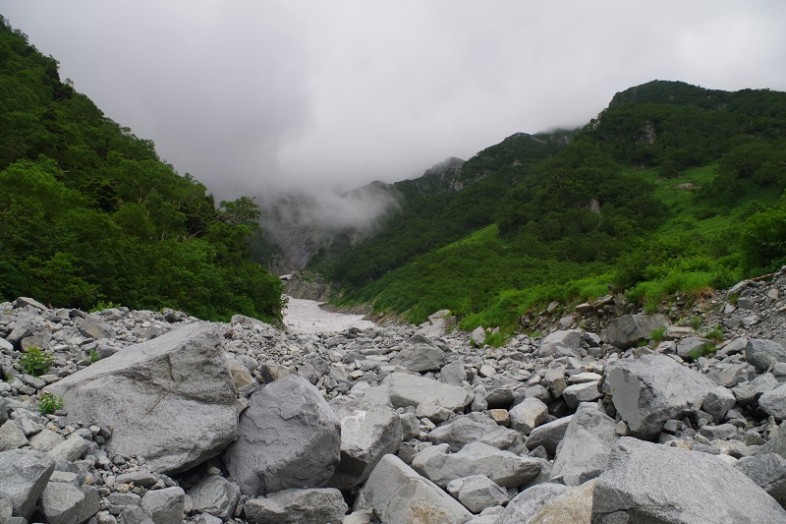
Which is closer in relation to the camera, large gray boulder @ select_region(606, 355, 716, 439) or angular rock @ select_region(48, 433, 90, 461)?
angular rock @ select_region(48, 433, 90, 461)

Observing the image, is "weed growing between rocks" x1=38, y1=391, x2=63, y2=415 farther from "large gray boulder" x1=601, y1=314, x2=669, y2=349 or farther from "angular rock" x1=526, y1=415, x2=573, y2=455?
"large gray boulder" x1=601, y1=314, x2=669, y2=349

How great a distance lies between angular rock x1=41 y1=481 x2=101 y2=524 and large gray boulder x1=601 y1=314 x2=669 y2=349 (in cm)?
1442

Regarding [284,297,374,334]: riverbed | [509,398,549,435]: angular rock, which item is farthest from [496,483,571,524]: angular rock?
[284,297,374,334]: riverbed

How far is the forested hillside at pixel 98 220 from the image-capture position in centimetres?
1698

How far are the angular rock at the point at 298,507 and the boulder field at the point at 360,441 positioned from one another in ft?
0.06

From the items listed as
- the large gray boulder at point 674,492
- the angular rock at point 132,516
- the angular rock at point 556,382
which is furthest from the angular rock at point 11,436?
the angular rock at point 556,382

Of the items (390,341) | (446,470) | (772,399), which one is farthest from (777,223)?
(390,341)

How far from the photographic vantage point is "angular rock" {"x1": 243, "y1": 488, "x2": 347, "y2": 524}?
5.85 meters

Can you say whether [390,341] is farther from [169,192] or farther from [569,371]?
[169,192]

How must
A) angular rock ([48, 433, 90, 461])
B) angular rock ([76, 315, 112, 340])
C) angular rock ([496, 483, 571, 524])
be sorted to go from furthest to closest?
angular rock ([76, 315, 112, 340]) < angular rock ([48, 433, 90, 461]) < angular rock ([496, 483, 571, 524])

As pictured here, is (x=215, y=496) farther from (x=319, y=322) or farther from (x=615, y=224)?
(x=615, y=224)

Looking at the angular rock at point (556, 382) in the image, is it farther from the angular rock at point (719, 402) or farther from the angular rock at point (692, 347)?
the angular rock at point (692, 347)

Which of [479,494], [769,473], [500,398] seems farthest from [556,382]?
[769,473]

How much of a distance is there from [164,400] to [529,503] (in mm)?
4740
